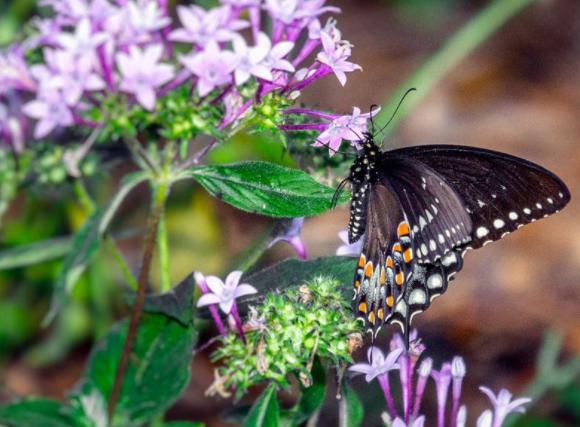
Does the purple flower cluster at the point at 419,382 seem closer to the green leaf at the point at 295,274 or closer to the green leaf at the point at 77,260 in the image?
the green leaf at the point at 295,274

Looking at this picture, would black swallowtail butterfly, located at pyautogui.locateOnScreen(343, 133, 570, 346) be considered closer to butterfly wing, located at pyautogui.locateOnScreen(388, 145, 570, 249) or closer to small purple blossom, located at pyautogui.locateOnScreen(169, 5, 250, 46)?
butterfly wing, located at pyautogui.locateOnScreen(388, 145, 570, 249)

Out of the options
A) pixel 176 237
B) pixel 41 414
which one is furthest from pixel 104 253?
pixel 41 414

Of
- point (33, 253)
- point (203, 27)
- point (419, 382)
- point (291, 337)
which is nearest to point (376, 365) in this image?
point (419, 382)

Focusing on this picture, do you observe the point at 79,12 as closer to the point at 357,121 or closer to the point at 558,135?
the point at 357,121

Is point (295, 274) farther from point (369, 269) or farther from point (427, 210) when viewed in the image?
point (427, 210)

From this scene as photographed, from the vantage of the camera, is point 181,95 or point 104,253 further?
point 104,253

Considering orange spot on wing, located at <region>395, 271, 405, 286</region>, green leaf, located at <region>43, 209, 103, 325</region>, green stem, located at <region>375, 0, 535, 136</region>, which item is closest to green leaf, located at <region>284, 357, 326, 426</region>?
orange spot on wing, located at <region>395, 271, 405, 286</region>
